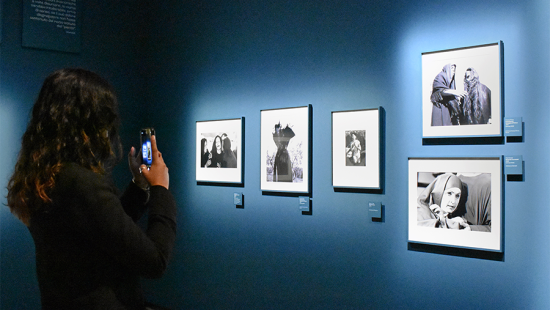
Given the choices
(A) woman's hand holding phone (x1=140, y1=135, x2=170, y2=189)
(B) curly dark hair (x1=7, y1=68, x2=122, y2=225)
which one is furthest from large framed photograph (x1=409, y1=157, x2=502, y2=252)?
(B) curly dark hair (x1=7, y1=68, x2=122, y2=225)

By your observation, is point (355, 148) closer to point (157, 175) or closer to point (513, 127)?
point (513, 127)

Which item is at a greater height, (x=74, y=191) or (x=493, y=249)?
(x=74, y=191)

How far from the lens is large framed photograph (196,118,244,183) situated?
4.57 metres

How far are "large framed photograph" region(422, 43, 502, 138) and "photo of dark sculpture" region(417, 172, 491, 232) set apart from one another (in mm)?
318

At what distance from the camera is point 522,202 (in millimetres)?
3002

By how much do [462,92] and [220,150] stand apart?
8.14 feet

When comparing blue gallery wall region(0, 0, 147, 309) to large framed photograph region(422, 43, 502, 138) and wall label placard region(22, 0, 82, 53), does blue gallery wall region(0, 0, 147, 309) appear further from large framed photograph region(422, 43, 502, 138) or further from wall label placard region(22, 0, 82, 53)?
large framed photograph region(422, 43, 502, 138)

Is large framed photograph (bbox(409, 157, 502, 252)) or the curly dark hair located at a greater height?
the curly dark hair

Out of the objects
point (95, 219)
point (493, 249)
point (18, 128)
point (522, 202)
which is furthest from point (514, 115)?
point (18, 128)

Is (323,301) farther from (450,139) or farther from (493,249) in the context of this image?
(450,139)

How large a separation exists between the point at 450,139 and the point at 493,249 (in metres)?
0.83

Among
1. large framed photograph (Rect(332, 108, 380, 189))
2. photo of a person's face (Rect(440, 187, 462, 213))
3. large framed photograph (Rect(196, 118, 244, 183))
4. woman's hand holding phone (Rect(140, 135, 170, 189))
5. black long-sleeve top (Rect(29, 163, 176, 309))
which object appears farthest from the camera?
large framed photograph (Rect(196, 118, 244, 183))

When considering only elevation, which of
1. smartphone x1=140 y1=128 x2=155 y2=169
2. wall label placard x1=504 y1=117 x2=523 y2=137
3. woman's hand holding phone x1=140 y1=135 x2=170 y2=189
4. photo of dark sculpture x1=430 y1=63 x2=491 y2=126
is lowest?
woman's hand holding phone x1=140 y1=135 x2=170 y2=189

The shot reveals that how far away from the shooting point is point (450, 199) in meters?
3.26
